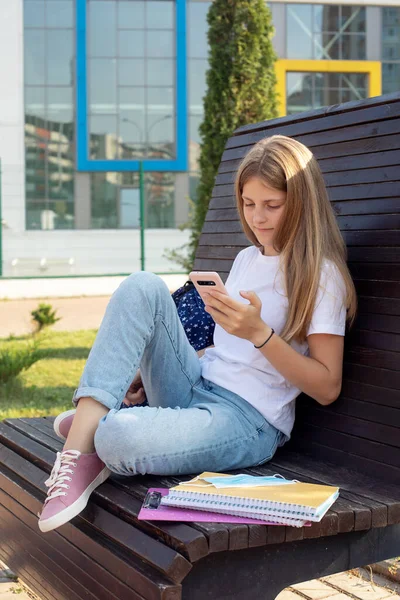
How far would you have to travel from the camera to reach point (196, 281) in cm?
218

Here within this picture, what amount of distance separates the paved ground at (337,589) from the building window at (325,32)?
21232 millimetres

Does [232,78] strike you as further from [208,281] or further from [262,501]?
[262,501]

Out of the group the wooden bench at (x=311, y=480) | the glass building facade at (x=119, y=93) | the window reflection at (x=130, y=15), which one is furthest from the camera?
the window reflection at (x=130, y=15)

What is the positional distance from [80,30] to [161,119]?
2930mm

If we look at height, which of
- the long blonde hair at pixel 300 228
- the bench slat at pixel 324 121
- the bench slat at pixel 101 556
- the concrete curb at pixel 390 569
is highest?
the bench slat at pixel 324 121

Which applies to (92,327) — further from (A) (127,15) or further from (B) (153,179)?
(A) (127,15)

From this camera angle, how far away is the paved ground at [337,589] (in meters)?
2.68

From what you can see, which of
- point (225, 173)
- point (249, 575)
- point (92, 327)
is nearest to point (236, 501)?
point (249, 575)

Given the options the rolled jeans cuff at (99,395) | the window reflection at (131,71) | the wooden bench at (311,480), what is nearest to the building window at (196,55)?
the window reflection at (131,71)

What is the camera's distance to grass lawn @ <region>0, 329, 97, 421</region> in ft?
16.6

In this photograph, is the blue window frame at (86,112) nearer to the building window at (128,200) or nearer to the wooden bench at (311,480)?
the building window at (128,200)

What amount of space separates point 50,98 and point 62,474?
2017cm

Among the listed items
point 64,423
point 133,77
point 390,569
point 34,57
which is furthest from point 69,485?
point 34,57

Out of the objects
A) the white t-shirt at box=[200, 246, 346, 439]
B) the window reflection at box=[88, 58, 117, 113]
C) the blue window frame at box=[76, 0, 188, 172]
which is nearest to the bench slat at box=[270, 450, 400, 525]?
the white t-shirt at box=[200, 246, 346, 439]
